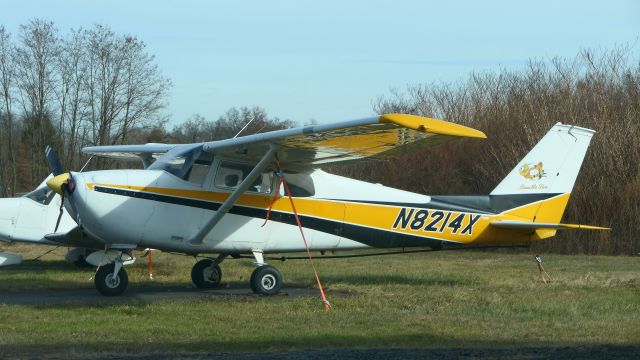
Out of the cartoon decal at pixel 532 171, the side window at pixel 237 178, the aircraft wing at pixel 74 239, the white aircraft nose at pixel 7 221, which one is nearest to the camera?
the side window at pixel 237 178

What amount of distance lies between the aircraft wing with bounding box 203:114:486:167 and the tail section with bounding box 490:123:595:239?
124 inches

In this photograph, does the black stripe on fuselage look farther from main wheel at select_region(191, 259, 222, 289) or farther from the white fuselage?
main wheel at select_region(191, 259, 222, 289)

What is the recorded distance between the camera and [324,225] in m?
13.7

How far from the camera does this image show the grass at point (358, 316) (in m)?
8.85

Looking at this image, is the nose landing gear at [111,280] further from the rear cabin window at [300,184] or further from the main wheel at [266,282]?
the rear cabin window at [300,184]

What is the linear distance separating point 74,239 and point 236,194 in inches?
204

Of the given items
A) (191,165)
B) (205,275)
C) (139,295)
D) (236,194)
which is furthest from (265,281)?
(191,165)

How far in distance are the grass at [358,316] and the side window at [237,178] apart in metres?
1.71

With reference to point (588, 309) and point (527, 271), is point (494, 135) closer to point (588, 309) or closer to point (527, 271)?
point (527, 271)

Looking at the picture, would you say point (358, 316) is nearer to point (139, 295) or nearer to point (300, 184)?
point (300, 184)

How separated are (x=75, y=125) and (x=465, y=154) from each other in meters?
18.6

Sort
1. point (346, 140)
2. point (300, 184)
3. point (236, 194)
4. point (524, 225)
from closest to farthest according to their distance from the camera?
point (346, 140) < point (236, 194) < point (300, 184) < point (524, 225)

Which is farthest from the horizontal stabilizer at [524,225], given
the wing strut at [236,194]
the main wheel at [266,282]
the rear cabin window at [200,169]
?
the rear cabin window at [200,169]

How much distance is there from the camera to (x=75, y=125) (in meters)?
39.6
